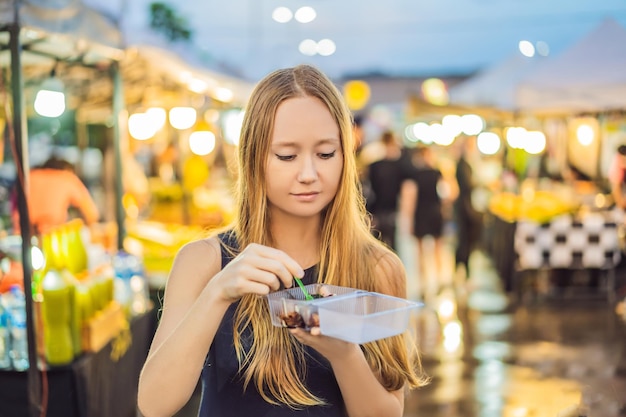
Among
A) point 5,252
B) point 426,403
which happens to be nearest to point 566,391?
point 426,403

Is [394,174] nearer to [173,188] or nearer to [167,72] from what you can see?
[173,188]

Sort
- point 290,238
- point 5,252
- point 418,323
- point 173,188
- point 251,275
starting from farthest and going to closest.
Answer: point 173,188 < point 418,323 < point 5,252 < point 290,238 < point 251,275

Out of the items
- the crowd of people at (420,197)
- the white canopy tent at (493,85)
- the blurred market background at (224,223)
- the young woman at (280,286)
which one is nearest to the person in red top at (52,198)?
the blurred market background at (224,223)

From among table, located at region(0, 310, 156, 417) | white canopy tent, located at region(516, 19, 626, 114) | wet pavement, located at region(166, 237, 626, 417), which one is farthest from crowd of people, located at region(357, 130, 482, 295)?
table, located at region(0, 310, 156, 417)

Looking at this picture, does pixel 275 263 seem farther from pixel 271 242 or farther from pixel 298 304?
pixel 271 242

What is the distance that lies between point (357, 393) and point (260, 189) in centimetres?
51

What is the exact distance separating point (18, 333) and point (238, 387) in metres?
3.04

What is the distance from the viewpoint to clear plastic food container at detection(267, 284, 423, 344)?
1.55m

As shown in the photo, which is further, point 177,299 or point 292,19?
point 292,19

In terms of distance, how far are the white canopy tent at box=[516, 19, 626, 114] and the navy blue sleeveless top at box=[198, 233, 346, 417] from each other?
9874mm

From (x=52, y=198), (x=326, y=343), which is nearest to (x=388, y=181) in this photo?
(x=52, y=198)

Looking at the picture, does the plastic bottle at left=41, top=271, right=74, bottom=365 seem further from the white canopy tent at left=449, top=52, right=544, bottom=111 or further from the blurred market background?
the white canopy tent at left=449, top=52, right=544, bottom=111

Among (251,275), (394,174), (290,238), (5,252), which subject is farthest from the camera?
(394,174)

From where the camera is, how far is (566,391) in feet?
21.4
